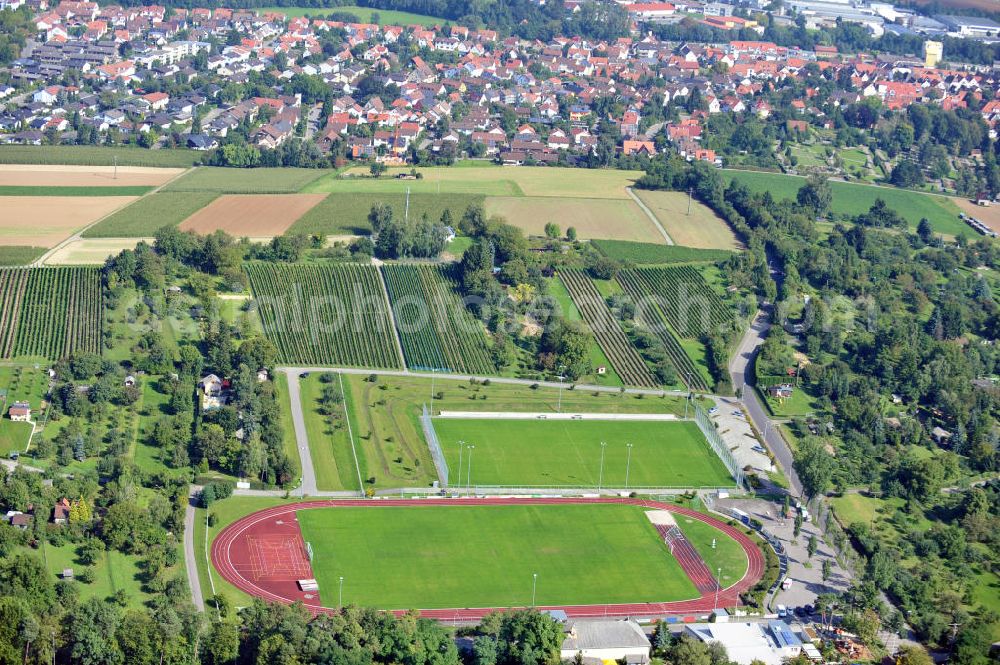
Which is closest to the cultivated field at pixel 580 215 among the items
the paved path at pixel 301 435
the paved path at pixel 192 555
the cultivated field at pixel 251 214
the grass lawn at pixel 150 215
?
the cultivated field at pixel 251 214

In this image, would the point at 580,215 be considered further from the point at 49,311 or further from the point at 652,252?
the point at 49,311

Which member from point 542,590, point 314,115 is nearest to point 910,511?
point 542,590

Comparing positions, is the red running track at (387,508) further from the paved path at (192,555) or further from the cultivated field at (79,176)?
the cultivated field at (79,176)

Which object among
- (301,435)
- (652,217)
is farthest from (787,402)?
(652,217)

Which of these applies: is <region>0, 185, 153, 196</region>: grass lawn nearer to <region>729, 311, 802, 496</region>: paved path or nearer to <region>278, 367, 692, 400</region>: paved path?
<region>278, 367, 692, 400</region>: paved path

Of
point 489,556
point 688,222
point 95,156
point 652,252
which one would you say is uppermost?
point 652,252

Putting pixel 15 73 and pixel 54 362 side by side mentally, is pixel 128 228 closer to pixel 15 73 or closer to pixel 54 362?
pixel 54 362

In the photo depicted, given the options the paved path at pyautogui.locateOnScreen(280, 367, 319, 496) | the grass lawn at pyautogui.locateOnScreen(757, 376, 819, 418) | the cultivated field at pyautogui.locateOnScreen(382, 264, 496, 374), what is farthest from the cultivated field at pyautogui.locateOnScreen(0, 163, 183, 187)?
the grass lawn at pyautogui.locateOnScreen(757, 376, 819, 418)
